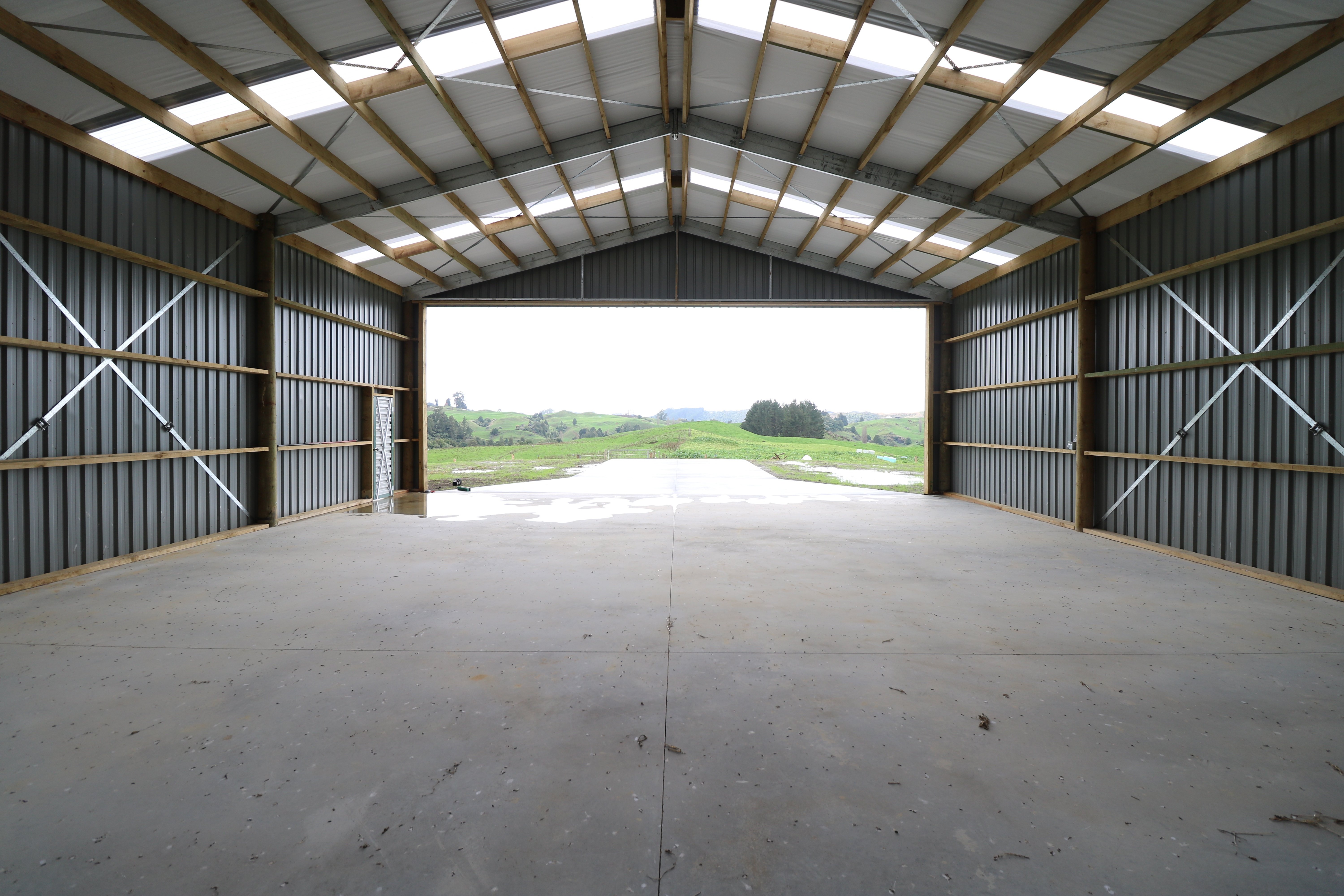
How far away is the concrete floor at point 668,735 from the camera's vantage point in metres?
2.71

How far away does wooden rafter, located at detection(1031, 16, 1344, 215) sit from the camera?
6.38 metres

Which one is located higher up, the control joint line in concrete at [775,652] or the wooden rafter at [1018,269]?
the wooden rafter at [1018,269]

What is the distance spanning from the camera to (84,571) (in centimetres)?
792

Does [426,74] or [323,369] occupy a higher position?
[426,74]

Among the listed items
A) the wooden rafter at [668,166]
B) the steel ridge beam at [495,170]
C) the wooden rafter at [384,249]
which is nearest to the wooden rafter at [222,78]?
the steel ridge beam at [495,170]

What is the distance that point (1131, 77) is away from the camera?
7.56 metres

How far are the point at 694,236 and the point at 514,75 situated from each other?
8941mm

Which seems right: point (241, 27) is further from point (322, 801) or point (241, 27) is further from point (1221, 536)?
point (1221, 536)

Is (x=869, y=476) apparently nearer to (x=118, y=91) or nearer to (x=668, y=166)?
(x=668, y=166)

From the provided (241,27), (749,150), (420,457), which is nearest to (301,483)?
(420,457)

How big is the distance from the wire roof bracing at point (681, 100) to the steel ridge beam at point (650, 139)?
4cm

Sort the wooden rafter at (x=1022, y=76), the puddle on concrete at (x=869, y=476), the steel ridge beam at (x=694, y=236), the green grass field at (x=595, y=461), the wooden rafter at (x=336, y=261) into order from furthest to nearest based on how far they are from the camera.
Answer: the green grass field at (x=595, y=461) → the puddle on concrete at (x=869, y=476) → the steel ridge beam at (x=694, y=236) → the wooden rafter at (x=336, y=261) → the wooden rafter at (x=1022, y=76)

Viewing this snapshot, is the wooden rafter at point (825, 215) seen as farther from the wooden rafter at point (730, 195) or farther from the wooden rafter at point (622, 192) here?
the wooden rafter at point (622, 192)

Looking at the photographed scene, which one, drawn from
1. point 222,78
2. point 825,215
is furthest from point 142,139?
point 825,215
